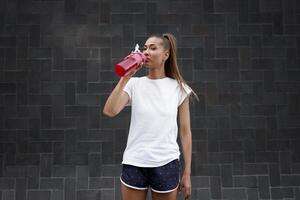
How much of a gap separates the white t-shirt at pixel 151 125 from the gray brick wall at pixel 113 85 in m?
2.38

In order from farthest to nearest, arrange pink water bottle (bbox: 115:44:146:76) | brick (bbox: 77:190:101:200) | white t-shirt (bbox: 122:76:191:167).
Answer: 1. brick (bbox: 77:190:101:200)
2. white t-shirt (bbox: 122:76:191:167)
3. pink water bottle (bbox: 115:44:146:76)

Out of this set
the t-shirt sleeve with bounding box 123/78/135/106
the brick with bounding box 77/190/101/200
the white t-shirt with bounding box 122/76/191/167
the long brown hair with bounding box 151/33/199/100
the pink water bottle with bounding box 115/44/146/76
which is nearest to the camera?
the pink water bottle with bounding box 115/44/146/76

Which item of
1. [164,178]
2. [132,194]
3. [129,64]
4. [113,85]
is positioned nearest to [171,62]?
[129,64]

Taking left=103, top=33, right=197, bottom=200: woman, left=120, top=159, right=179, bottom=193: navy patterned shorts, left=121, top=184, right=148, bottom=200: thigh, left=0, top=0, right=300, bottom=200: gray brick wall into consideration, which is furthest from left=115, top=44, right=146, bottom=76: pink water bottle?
left=0, top=0, right=300, bottom=200: gray brick wall

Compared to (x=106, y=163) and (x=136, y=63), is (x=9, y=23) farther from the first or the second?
(x=136, y=63)

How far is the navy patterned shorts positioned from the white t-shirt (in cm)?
4

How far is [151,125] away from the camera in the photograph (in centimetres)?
229

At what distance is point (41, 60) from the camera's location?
479 centimetres

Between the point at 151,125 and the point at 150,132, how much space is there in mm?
41

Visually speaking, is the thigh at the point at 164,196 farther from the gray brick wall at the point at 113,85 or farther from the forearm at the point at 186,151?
the gray brick wall at the point at 113,85

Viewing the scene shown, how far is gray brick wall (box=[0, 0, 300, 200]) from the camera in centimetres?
469

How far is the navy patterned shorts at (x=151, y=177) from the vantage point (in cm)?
228

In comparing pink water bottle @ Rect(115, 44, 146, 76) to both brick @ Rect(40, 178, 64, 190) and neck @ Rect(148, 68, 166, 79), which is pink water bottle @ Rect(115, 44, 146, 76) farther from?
brick @ Rect(40, 178, 64, 190)

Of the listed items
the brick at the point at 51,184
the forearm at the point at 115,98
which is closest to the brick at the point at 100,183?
the brick at the point at 51,184
